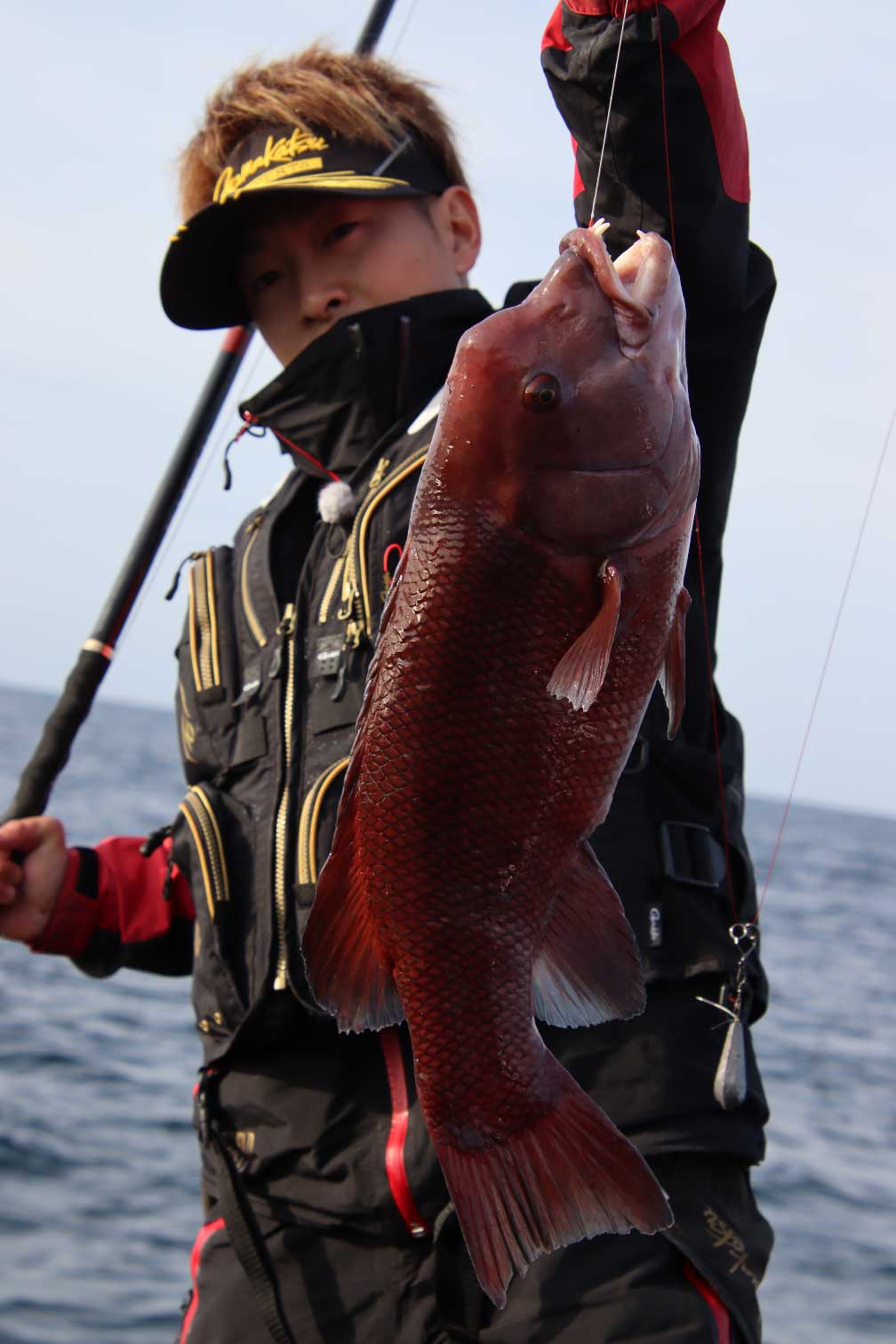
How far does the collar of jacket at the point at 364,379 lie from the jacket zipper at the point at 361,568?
0.86 ft

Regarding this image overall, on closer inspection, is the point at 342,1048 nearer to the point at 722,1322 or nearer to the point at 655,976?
the point at 655,976

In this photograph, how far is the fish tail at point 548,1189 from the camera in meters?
1.77

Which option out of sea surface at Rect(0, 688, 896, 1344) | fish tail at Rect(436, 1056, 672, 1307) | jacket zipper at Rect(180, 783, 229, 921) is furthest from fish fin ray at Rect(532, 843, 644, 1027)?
sea surface at Rect(0, 688, 896, 1344)

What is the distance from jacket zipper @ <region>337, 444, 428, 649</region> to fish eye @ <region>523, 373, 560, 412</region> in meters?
1.07

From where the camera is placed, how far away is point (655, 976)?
101 inches

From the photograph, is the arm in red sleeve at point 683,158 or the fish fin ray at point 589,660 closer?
the fish fin ray at point 589,660

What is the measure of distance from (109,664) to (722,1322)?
2727mm

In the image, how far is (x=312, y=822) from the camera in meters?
2.79

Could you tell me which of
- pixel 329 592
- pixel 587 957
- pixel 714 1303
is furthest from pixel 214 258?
pixel 714 1303

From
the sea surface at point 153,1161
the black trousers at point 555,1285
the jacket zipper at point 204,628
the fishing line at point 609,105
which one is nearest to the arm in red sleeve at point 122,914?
the jacket zipper at point 204,628

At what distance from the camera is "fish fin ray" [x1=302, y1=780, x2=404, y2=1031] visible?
1853mm

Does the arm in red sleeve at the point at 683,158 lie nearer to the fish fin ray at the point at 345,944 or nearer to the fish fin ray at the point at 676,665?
the fish fin ray at the point at 676,665

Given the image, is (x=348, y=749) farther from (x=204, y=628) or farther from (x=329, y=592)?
(x=204, y=628)

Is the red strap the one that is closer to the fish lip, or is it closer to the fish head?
the fish head
